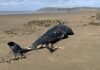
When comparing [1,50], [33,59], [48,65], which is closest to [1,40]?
[1,50]

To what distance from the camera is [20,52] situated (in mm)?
11078

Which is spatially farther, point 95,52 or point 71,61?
point 95,52

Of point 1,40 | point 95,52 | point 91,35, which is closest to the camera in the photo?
point 95,52

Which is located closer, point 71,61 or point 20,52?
point 71,61

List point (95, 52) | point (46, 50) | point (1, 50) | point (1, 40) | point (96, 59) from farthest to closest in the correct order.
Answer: point (1, 40), point (1, 50), point (46, 50), point (95, 52), point (96, 59)

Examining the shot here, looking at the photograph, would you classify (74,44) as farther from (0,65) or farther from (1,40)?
(1,40)

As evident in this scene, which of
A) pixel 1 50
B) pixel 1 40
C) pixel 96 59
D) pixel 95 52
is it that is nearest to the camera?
pixel 96 59

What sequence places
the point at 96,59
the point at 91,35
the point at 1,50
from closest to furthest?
the point at 96,59, the point at 1,50, the point at 91,35

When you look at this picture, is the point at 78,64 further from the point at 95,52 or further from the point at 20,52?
the point at 20,52

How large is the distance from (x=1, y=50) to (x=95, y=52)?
3.67 meters

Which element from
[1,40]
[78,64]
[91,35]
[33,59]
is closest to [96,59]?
[78,64]

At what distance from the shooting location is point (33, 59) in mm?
10289

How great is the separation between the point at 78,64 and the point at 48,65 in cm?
88

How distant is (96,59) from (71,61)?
75cm
